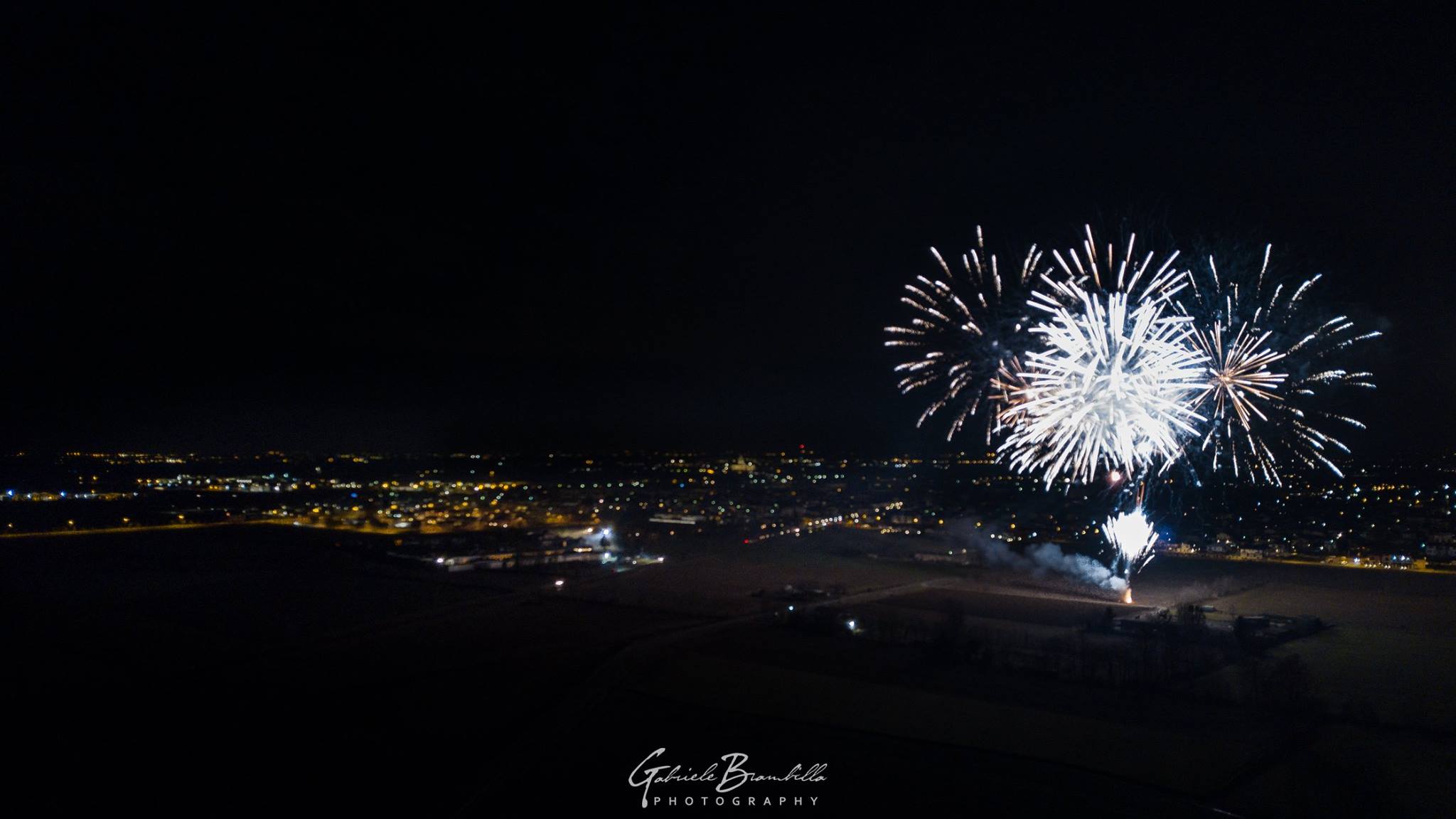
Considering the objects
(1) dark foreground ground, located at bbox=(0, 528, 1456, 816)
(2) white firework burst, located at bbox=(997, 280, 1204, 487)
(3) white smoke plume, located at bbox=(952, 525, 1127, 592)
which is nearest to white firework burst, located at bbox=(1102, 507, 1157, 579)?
(3) white smoke plume, located at bbox=(952, 525, 1127, 592)

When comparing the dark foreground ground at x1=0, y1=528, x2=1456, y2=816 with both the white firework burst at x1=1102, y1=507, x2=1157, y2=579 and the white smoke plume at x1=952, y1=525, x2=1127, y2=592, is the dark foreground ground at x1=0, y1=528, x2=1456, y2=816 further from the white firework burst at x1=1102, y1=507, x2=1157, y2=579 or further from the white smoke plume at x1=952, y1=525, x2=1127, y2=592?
the white smoke plume at x1=952, y1=525, x2=1127, y2=592

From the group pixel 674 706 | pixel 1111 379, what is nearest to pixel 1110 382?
pixel 1111 379

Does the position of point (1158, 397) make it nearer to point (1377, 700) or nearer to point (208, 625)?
point (1377, 700)

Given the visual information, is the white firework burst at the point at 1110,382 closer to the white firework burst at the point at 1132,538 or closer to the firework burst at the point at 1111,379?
the firework burst at the point at 1111,379

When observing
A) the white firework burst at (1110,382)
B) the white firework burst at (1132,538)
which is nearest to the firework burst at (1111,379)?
the white firework burst at (1110,382)

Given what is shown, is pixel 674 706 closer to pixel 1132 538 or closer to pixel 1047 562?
pixel 1132 538

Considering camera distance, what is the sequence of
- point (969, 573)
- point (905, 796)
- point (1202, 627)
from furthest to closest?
point (969, 573) < point (1202, 627) < point (905, 796)

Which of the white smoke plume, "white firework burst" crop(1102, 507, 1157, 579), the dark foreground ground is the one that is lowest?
the white smoke plume

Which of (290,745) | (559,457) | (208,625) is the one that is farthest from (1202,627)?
(559,457)
